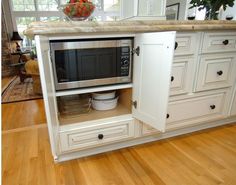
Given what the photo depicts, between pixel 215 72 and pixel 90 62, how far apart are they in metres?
0.94

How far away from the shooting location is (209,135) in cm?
150

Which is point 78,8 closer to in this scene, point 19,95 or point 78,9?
point 78,9

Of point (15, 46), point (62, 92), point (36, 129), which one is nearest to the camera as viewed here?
point (62, 92)

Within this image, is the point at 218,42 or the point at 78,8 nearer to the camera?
the point at 78,8

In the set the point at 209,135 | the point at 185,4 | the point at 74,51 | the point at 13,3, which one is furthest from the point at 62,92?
the point at 13,3

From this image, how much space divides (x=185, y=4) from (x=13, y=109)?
6.95 ft

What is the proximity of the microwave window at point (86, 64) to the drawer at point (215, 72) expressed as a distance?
0.62m

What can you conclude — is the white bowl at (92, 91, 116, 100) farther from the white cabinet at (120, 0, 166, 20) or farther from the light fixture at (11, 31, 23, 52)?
the light fixture at (11, 31, 23, 52)

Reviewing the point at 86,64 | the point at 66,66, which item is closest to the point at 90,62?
the point at 86,64

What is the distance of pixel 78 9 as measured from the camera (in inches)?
42.2

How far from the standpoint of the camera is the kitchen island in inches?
37.8

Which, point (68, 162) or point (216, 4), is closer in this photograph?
point (68, 162)

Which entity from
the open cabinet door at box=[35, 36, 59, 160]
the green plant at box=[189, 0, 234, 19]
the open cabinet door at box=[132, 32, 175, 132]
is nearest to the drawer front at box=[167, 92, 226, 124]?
the open cabinet door at box=[132, 32, 175, 132]

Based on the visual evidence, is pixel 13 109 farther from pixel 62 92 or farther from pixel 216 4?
pixel 216 4
